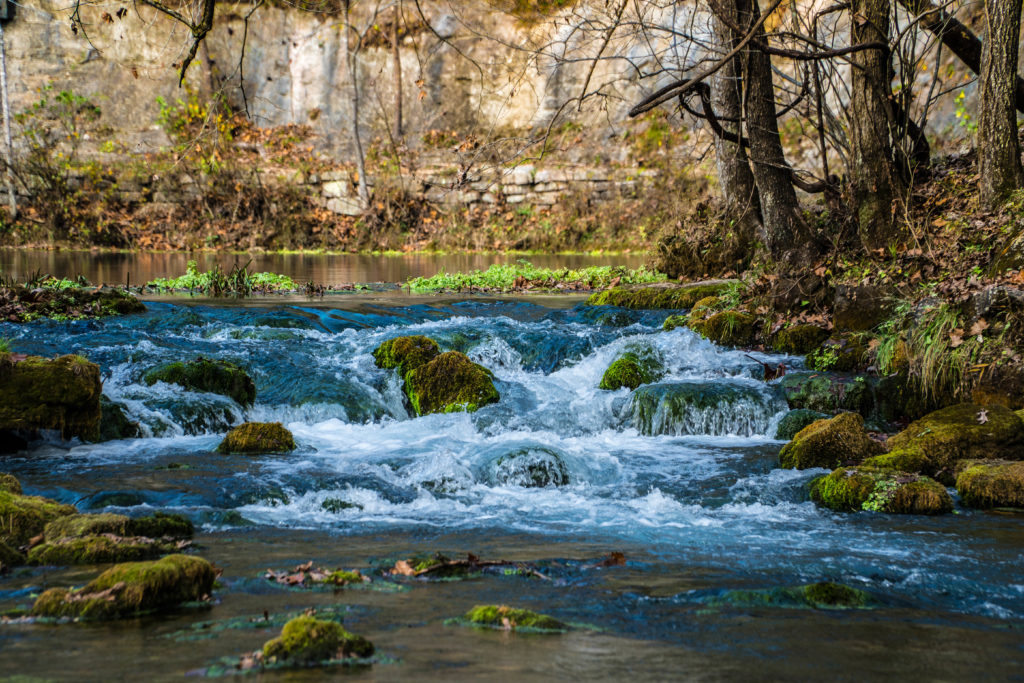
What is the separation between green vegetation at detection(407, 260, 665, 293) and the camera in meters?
16.6

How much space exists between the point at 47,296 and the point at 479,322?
20.3ft

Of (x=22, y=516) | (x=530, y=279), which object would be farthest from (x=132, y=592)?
(x=530, y=279)

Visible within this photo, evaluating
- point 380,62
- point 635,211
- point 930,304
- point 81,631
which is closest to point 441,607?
point 81,631

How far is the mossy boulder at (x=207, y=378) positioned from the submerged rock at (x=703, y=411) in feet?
13.5

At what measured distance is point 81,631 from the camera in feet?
9.46

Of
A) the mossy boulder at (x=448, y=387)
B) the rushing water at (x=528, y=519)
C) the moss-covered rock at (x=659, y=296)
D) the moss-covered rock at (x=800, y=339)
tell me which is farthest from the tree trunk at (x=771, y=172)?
the mossy boulder at (x=448, y=387)

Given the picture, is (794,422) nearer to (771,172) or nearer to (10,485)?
(771,172)

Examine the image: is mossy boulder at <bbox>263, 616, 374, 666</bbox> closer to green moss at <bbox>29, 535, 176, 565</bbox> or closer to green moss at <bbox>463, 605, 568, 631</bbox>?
green moss at <bbox>463, 605, 568, 631</bbox>

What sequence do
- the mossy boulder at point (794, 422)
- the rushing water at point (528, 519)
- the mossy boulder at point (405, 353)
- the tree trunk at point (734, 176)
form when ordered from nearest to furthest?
the rushing water at point (528, 519)
the mossy boulder at point (794, 422)
the mossy boulder at point (405, 353)
the tree trunk at point (734, 176)

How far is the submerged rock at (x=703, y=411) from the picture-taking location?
8078 millimetres

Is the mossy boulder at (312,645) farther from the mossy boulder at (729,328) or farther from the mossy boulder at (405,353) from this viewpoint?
the mossy boulder at (729,328)

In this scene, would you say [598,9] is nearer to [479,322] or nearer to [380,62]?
[479,322]

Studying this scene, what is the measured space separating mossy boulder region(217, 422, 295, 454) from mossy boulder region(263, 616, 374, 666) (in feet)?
14.4

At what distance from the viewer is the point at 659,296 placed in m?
13.6
